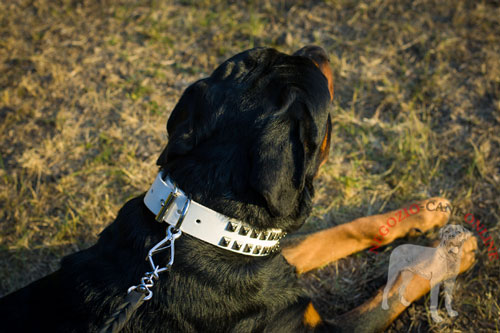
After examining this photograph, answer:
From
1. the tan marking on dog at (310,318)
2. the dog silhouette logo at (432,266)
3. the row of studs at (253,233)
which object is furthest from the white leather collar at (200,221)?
the dog silhouette logo at (432,266)

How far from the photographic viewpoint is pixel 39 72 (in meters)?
3.98

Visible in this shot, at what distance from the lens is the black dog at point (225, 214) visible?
1722 mm

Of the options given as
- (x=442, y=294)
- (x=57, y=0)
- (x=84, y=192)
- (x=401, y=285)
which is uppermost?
(x=57, y=0)

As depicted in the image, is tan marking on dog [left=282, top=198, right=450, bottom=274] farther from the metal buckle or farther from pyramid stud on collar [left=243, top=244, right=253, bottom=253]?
the metal buckle

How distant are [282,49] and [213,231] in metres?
2.78

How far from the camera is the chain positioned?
161cm

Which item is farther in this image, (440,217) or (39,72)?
(39,72)

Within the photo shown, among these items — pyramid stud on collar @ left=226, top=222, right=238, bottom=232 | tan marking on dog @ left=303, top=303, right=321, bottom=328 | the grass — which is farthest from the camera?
the grass

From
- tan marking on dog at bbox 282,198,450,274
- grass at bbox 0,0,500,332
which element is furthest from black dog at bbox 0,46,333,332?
grass at bbox 0,0,500,332

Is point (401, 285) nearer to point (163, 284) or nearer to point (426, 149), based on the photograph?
point (426, 149)

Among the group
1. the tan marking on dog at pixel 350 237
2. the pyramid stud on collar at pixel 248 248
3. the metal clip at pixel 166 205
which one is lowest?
the tan marking on dog at pixel 350 237

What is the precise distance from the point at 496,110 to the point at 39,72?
4324 mm

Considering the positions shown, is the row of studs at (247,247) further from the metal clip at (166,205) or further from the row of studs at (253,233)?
the metal clip at (166,205)

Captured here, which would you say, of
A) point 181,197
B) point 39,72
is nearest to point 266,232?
point 181,197
